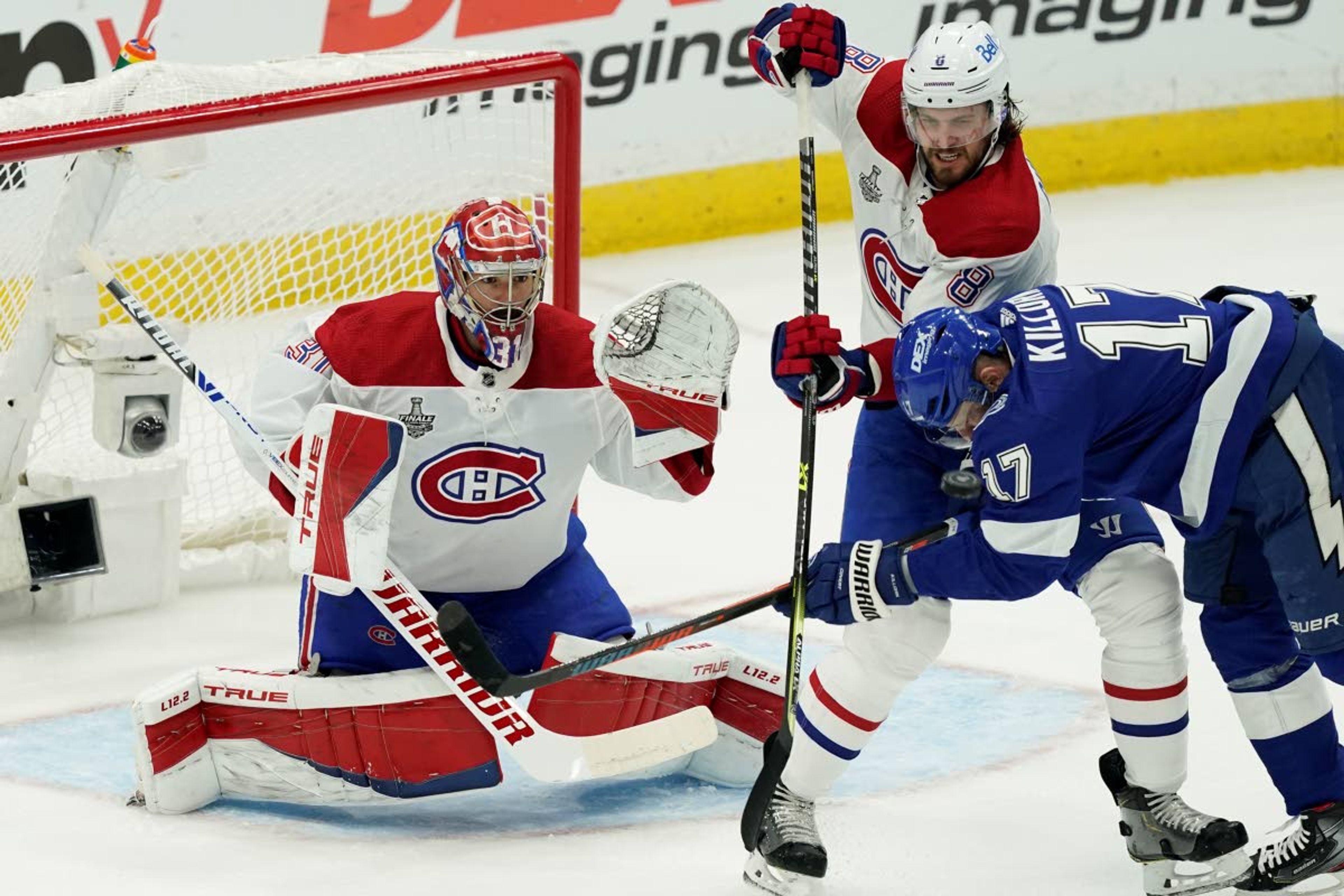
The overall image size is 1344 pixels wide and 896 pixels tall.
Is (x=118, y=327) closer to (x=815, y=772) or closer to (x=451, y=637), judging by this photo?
(x=451, y=637)

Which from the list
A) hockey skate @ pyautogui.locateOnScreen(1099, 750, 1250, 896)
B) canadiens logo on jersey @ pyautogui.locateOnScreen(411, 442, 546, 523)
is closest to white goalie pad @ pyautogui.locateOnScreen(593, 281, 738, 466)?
canadiens logo on jersey @ pyautogui.locateOnScreen(411, 442, 546, 523)

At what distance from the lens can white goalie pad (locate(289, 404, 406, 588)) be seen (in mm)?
3238

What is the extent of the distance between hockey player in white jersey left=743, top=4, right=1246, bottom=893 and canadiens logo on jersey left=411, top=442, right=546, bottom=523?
0.50 m

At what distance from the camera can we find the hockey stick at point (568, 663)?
10.0ft

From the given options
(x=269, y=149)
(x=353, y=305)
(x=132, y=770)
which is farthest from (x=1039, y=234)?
(x=269, y=149)

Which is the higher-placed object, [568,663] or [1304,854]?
[568,663]

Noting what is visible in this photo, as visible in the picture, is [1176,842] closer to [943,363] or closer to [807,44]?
[943,363]

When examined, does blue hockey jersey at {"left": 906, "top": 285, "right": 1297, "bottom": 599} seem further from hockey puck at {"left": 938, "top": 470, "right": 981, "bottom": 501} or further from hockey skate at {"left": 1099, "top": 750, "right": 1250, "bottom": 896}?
hockey skate at {"left": 1099, "top": 750, "right": 1250, "bottom": 896}

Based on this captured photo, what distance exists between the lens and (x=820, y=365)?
10.2ft

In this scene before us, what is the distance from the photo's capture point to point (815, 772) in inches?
123

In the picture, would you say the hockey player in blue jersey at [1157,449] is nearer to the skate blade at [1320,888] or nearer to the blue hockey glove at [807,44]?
the skate blade at [1320,888]

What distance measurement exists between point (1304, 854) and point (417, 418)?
4.77ft

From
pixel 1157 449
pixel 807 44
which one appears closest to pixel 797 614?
pixel 1157 449

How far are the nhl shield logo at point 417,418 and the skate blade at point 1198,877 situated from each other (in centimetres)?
126
